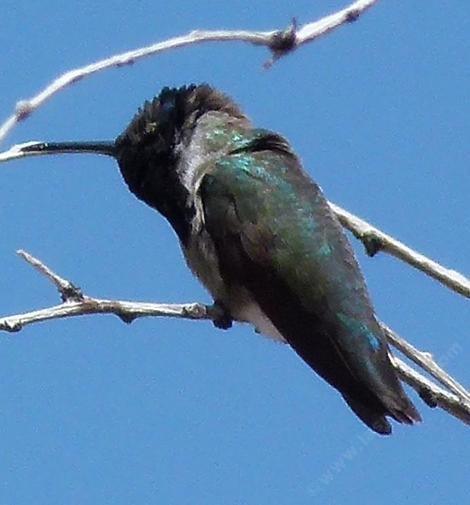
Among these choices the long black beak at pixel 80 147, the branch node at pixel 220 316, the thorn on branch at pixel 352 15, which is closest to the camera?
the thorn on branch at pixel 352 15

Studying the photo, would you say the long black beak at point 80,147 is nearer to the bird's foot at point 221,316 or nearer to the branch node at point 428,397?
the bird's foot at point 221,316

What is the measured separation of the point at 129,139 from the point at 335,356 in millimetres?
1354

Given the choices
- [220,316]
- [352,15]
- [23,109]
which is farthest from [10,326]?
[220,316]

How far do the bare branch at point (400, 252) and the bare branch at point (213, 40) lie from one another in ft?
2.12

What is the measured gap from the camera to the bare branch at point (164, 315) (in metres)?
2.87

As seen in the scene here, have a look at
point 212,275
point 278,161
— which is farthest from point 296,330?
point 278,161

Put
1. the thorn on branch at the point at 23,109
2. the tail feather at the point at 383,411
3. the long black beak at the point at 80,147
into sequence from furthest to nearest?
the long black beak at the point at 80,147, the tail feather at the point at 383,411, the thorn on branch at the point at 23,109

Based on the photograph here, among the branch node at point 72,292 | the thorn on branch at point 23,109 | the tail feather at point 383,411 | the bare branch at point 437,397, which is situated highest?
the branch node at point 72,292

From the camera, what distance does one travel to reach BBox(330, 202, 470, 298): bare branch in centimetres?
283

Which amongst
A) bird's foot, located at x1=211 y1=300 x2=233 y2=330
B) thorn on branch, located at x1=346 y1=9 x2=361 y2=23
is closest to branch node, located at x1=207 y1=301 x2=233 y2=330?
bird's foot, located at x1=211 y1=300 x2=233 y2=330

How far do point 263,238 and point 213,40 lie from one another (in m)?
1.69

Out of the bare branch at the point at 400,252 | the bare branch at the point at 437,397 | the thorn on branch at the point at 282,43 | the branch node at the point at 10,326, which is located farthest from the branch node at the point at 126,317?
the thorn on branch at the point at 282,43

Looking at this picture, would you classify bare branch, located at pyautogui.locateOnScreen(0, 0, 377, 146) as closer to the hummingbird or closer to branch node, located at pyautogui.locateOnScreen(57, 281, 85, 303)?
branch node, located at pyautogui.locateOnScreen(57, 281, 85, 303)

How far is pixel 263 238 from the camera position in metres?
4.02
